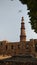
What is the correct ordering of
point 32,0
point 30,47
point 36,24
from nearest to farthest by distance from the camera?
1. point 32,0
2. point 36,24
3. point 30,47

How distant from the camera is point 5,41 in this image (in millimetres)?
48719

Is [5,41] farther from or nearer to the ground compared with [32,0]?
farther from the ground

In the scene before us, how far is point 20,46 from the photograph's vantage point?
158 feet

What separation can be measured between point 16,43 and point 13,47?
109 cm

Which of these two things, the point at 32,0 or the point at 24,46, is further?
the point at 24,46

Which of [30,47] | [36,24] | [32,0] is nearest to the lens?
[32,0]

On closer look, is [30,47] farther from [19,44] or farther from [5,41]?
[5,41]

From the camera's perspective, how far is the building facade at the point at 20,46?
1845 inches

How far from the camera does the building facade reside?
4687 cm

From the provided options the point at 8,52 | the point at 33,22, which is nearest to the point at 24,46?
the point at 8,52

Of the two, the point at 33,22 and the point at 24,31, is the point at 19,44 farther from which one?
the point at 33,22

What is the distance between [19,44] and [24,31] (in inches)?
122

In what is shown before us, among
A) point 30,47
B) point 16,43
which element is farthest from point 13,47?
point 30,47

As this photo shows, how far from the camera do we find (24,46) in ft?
157
